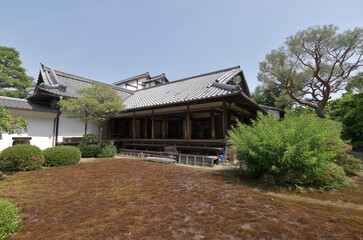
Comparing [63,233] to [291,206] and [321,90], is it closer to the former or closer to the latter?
[291,206]

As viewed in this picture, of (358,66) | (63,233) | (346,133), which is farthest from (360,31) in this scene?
(63,233)

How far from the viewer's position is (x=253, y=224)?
304 centimetres

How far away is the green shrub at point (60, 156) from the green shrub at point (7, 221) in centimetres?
638

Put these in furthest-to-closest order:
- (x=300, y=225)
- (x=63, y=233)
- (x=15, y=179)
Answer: (x=15, y=179) → (x=300, y=225) → (x=63, y=233)

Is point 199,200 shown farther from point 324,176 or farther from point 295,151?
point 324,176

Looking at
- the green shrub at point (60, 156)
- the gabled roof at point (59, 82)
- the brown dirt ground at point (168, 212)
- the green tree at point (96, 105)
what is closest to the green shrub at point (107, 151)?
the green tree at point (96, 105)

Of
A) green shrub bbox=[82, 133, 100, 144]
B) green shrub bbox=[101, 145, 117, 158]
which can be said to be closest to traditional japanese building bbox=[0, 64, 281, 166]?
green shrub bbox=[101, 145, 117, 158]

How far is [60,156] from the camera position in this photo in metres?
8.54

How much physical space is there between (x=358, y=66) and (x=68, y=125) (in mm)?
29044

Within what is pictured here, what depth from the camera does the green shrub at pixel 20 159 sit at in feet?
23.1

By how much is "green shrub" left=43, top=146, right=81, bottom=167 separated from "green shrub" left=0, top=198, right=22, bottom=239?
6376 mm

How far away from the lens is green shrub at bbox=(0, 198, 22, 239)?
262 cm

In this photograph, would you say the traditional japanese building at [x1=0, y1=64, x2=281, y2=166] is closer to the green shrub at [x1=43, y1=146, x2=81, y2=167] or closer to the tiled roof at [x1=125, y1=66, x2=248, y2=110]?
the tiled roof at [x1=125, y1=66, x2=248, y2=110]

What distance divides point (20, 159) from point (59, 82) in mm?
8732
